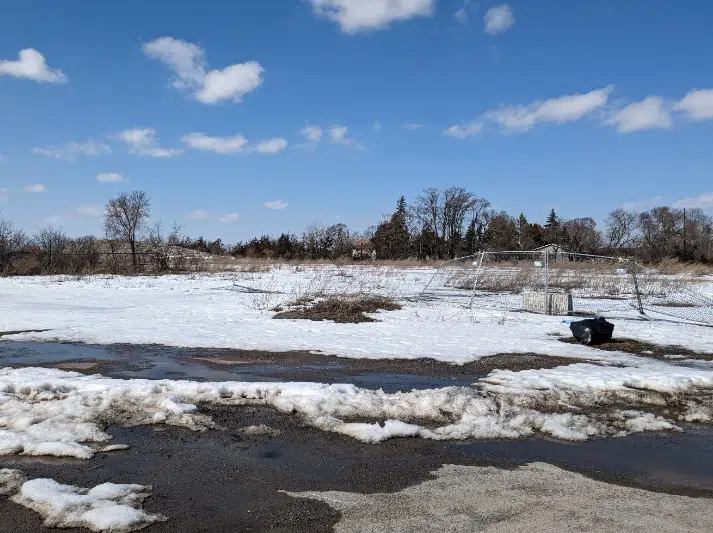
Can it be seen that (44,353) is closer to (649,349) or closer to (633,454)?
(633,454)

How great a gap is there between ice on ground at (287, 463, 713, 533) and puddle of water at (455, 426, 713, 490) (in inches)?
16.0

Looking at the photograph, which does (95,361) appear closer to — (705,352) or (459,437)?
(459,437)

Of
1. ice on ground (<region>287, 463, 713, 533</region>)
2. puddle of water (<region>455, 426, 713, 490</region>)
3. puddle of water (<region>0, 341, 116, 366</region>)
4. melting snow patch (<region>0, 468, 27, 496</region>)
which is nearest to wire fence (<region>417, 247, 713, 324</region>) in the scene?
puddle of water (<region>455, 426, 713, 490</region>)

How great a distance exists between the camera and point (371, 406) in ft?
21.5

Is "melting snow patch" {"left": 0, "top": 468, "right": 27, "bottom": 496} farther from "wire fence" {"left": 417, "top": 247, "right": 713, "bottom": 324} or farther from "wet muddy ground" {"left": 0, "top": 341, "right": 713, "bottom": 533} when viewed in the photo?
"wire fence" {"left": 417, "top": 247, "right": 713, "bottom": 324}

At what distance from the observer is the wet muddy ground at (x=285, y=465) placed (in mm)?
3953

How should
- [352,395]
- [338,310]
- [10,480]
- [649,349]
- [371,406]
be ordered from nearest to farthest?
[10,480] → [371,406] → [352,395] → [649,349] → [338,310]

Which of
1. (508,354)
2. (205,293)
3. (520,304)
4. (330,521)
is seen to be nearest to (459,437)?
(330,521)

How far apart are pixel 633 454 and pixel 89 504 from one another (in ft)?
15.2

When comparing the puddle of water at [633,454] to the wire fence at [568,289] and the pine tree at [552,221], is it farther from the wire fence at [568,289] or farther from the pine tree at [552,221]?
the pine tree at [552,221]

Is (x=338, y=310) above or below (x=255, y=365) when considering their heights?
above

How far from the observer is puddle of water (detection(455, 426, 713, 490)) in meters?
4.79

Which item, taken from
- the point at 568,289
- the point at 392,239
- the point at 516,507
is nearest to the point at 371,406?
the point at 516,507

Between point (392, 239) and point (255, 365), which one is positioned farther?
point (392, 239)
